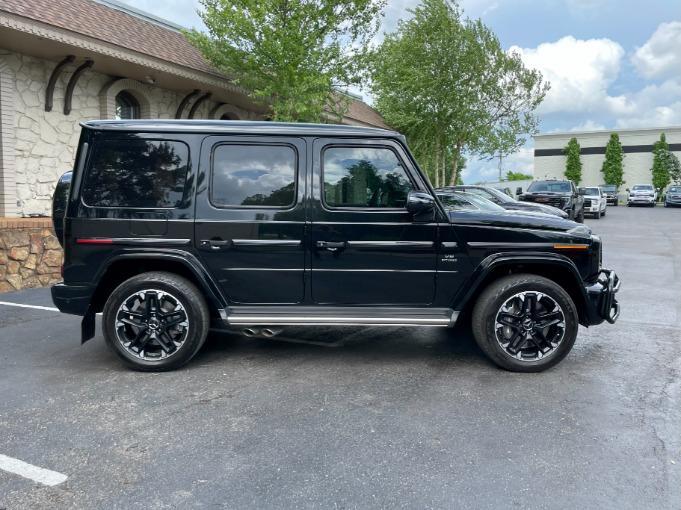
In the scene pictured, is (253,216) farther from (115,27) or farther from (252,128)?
(115,27)

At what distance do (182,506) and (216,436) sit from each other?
2.49 feet

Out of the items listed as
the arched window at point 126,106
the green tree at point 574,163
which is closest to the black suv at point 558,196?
the arched window at point 126,106

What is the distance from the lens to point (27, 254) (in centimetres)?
870

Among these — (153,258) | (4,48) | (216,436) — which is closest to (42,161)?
(4,48)

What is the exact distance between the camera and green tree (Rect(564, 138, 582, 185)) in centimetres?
5800

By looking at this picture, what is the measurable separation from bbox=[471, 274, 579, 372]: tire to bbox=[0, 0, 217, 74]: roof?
880 centimetres

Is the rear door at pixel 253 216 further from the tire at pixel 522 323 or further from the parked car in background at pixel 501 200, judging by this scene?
the parked car in background at pixel 501 200

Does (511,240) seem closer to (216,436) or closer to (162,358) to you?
(216,436)

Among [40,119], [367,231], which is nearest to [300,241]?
[367,231]

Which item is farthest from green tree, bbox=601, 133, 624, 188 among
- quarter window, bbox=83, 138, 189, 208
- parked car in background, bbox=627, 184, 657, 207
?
quarter window, bbox=83, 138, 189, 208

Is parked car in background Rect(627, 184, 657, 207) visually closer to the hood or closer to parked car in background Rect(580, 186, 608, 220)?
parked car in background Rect(580, 186, 608, 220)

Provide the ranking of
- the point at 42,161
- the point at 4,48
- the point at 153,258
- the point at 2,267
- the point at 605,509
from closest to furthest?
the point at 605,509 < the point at 153,258 < the point at 2,267 < the point at 4,48 < the point at 42,161

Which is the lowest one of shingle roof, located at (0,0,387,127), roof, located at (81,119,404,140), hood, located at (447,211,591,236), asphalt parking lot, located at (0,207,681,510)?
asphalt parking lot, located at (0,207,681,510)

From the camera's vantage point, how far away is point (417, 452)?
127 inches
